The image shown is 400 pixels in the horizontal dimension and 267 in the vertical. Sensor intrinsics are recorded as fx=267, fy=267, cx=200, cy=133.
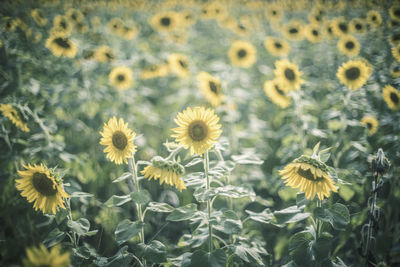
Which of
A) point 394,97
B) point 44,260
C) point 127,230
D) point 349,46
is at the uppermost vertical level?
point 349,46

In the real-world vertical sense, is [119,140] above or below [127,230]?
above

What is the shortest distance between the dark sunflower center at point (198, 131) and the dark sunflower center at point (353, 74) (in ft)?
6.33

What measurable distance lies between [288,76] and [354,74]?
629 mm

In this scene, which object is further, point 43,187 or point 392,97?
point 392,97

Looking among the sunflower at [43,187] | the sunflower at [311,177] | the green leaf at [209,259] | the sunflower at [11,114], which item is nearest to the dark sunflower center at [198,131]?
the sunflower at [311,177]

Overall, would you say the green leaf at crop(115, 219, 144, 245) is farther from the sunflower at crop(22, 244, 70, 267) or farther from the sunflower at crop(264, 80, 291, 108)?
the sunflower at crop(264, 80, 291, 108)

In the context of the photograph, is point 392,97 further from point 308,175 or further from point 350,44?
point 308,175

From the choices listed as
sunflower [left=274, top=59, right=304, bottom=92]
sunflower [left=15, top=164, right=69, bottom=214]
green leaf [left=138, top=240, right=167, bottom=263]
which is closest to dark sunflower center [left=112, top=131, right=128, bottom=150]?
sunflower [left=15, top=164, right=69, bottom=214]

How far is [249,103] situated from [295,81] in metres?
1.22

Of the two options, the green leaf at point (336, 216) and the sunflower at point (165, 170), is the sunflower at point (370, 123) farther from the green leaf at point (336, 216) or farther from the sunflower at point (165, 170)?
the sunflower at point (165, 170)

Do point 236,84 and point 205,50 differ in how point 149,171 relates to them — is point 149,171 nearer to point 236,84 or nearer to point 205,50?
point 236,84

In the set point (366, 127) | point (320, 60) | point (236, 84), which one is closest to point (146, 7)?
point (236, 84)

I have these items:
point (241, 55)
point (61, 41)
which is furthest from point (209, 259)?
point (241, 55)

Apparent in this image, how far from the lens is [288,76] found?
2.85m
